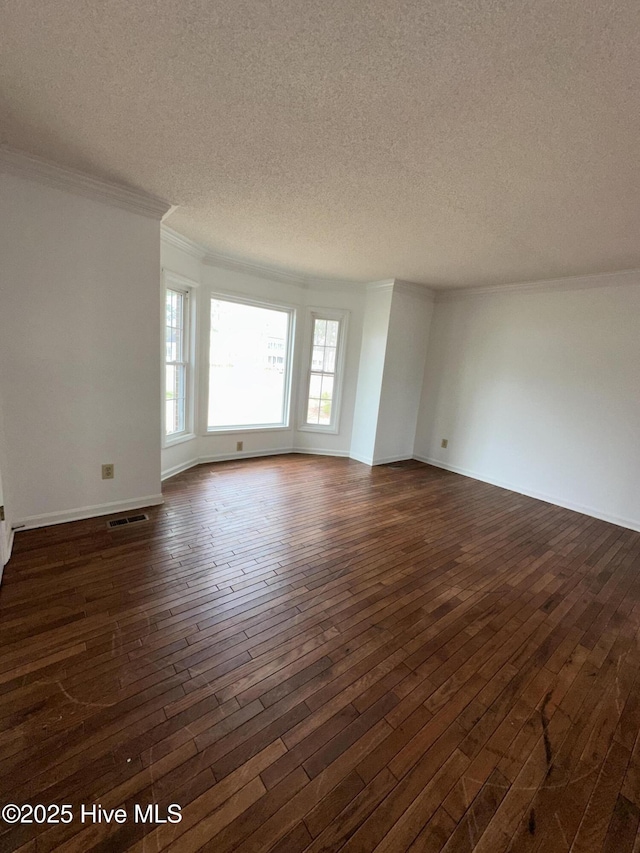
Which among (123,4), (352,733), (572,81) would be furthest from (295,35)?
(352,733)

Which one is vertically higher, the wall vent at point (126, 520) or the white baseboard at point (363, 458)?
the white baseboard at point (363, 458)

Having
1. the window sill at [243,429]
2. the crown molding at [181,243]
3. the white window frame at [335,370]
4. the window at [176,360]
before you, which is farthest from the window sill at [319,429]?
the crown molding at [181,243]

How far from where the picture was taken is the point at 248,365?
4.75m

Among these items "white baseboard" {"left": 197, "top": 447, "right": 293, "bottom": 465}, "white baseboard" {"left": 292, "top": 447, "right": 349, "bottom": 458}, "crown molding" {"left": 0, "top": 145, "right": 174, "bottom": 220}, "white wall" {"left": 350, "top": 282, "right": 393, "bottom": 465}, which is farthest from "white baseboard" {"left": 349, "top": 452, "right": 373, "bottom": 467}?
"crown molding" {"left": 0, "top": 145, "right": 174, "bottom": 220}

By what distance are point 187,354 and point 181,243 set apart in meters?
1.17

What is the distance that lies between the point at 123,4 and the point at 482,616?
3.24m

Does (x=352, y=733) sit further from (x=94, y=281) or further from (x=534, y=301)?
(x=534, y=301)

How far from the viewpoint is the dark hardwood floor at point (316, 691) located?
1130 millimetres

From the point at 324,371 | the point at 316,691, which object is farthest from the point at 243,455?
the point at 316,691

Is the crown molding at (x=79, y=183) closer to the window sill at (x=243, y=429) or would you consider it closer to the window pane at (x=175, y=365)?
the window pane at (x=175, y=365)

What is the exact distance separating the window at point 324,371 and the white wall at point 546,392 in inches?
56.9

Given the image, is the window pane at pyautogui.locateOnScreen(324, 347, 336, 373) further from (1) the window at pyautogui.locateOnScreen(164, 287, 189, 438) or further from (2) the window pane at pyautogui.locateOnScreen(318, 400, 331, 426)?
(1) the window at pyautogui.locateOnScreen(164, 287, 189, 438)

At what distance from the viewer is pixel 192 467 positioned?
4.38 meters

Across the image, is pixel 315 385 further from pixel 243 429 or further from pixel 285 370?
pixel 243 429
